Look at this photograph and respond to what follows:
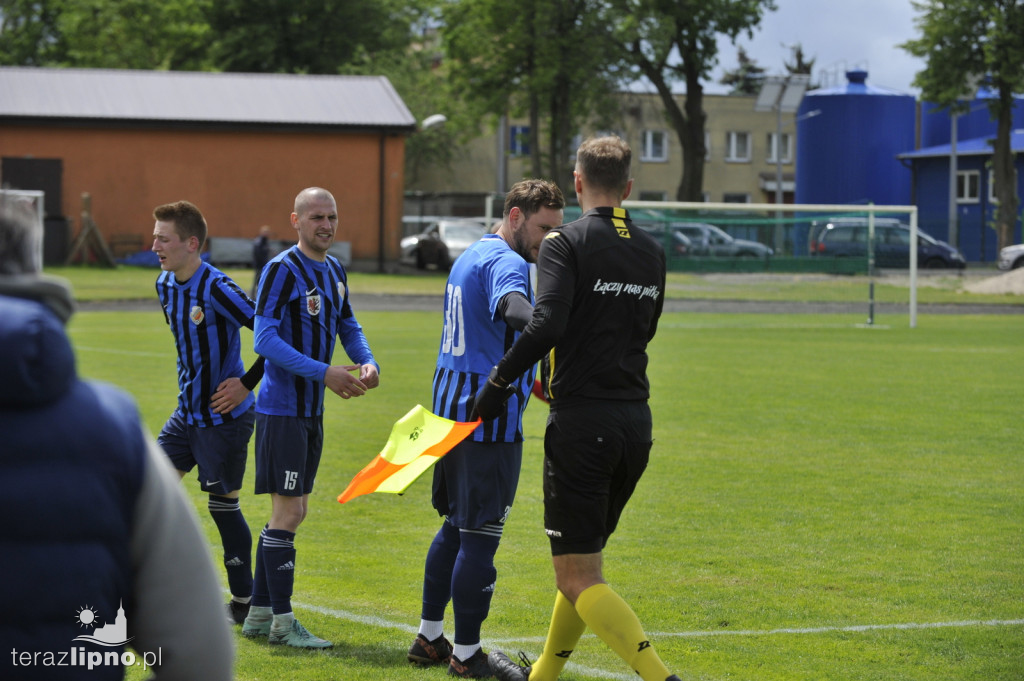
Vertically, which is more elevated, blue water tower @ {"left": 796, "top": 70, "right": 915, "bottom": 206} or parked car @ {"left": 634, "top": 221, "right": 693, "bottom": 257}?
blue water tower @ {"left": 796, "top": 70, "right": 915, "bottom": 206}

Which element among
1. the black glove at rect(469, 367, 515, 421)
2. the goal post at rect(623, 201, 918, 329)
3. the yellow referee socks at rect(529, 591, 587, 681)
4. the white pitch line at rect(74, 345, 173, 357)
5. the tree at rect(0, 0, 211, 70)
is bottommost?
the yellow referee socks at rect(529, 591, 587, 681)

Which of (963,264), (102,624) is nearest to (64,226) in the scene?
(963,264)

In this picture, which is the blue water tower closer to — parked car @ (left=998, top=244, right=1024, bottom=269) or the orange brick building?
parked car @ (left=998, top=244, right=1024, bottom=269)

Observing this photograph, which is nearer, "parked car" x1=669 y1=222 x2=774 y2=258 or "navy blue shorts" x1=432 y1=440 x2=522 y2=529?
→ "navy blue shorts" x1=432 y1=440 x2=522 y2=529

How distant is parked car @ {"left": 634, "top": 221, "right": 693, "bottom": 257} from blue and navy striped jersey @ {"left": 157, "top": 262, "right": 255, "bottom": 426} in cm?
2043

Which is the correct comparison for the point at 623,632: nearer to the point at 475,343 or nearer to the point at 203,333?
the point at 475,343

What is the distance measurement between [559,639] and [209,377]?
7.00 ft

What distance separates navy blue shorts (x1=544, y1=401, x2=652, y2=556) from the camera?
13.6 feet

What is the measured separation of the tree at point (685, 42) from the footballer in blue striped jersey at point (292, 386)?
40942 millimetres

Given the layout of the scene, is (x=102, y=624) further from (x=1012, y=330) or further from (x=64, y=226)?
(x=64, y=226)

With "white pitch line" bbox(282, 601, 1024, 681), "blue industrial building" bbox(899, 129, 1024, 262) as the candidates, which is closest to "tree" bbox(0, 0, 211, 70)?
"blue industrial building" bbox(899, 129, 1024, 262)

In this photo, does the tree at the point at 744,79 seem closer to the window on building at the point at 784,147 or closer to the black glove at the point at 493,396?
the window on building at the point at 784,147

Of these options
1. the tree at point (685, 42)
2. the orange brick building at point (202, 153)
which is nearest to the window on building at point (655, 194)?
the tree at point (685, 42)

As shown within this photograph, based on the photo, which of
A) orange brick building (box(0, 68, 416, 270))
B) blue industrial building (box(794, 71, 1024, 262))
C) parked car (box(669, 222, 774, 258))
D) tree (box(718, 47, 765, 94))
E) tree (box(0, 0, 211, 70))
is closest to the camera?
parked car (box(669, 222, 774, 258))
